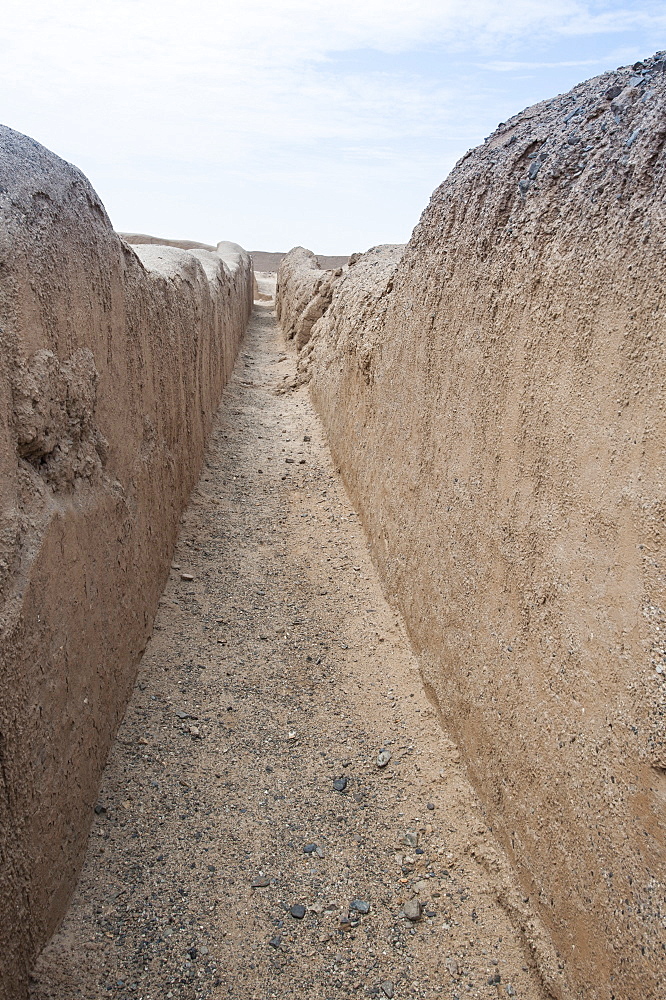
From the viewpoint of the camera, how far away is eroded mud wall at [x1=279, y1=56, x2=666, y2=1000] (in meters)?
1.61

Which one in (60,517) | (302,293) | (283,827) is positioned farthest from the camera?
(302,293)

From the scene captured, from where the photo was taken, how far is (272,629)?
3512mm

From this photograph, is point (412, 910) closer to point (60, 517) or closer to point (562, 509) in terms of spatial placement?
point (562, 509)

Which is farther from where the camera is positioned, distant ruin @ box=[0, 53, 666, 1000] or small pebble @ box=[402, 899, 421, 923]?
small pebble @ box=[402, 899, 421, 923]

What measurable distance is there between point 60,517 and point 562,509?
4.64ft

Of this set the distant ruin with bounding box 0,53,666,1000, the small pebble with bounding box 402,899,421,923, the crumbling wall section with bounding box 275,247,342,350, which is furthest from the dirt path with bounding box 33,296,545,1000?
the crumbling wall section with bounding box 275,247,342,350

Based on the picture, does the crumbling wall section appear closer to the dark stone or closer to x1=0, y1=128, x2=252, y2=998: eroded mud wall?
x1=0, y1=128, x2=252, y2=998: eroded mud wall

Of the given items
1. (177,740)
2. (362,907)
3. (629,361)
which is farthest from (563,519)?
(177,740)

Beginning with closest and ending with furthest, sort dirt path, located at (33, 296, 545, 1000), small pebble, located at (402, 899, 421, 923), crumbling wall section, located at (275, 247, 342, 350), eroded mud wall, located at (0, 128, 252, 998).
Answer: eroded mud wall, located at (0, 128, 252, 998) < dirt path, located at (33, 296, 545, 1000) < small pebble, located at (402, 899, 421, 923) < crumbling wall section, located at (275, 247, 342, 350)

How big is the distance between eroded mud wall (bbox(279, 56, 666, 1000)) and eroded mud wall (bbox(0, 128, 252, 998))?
125 cm

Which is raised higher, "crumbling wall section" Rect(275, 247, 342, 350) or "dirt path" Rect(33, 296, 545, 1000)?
"crumbling wall section" Rect(275, 247, 342, 350)

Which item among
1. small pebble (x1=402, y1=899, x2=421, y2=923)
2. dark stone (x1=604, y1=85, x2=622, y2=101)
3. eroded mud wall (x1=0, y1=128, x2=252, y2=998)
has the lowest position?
small pebble (x1=402, y1=899, x2=421, y2=923)

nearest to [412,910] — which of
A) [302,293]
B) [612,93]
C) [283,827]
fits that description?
[283,827]

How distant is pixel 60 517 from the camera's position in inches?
82.7
